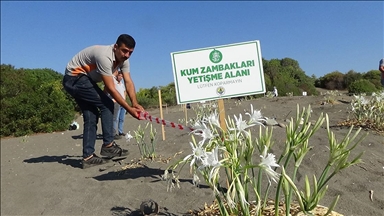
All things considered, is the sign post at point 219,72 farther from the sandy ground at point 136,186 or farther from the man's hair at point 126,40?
the man's hair at point 126,40

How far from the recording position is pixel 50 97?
11969 millimetres

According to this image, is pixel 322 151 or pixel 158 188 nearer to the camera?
pixel 158 188

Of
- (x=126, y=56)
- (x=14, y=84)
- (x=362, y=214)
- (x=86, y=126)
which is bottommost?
(x=362, y=214)

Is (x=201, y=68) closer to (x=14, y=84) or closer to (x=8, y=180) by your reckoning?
(x=8, y=180)

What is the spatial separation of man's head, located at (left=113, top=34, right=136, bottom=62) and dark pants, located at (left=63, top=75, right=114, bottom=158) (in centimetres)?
49

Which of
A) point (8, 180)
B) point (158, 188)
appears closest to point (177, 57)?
point (158, 188)

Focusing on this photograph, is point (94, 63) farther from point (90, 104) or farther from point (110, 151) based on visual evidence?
point (110, 151)

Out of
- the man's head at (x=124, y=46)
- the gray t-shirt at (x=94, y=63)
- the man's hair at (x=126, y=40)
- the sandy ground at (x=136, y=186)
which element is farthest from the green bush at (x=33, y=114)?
the man's hair at (x=126, y=40)

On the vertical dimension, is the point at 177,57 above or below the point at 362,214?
above

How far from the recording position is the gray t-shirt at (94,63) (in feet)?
12.6

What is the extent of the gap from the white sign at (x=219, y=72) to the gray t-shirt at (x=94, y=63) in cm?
118

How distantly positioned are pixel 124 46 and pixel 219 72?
133 cm

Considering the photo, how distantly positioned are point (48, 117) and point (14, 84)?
308 centimetres

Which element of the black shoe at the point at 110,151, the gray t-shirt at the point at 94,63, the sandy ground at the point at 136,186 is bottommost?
the sandy ground at the point at 136,186
